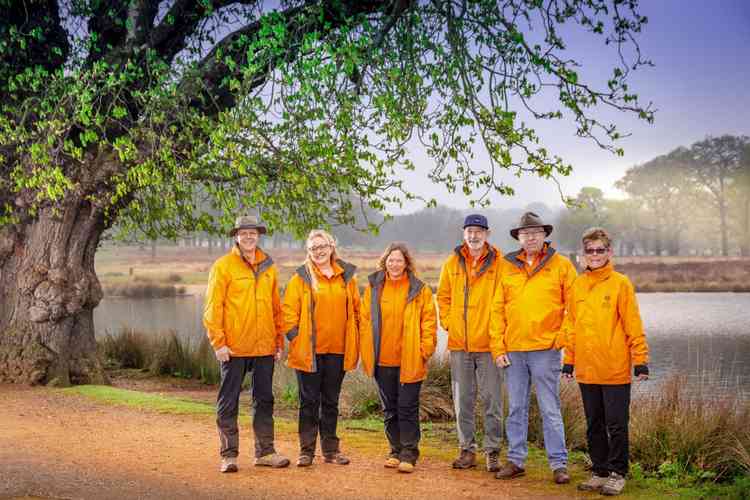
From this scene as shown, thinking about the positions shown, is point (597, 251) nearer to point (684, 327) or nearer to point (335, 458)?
point (335, 458)

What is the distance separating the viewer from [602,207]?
77.1m

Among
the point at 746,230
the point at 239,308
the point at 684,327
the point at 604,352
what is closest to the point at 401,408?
the point at 239,308

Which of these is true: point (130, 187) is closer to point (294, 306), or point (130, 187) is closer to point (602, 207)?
point (294, 306)

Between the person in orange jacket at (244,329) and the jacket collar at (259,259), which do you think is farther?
the jacket collar at (259,259)

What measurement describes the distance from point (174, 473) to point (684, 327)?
22.5m

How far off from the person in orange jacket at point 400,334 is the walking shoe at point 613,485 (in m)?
1.68

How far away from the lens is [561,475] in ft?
21.0

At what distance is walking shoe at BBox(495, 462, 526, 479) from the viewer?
645 centimetres

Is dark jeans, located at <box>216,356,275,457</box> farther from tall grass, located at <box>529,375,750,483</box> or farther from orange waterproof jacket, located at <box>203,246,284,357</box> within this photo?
tall grass, located at <box>529,375,750,483</box>

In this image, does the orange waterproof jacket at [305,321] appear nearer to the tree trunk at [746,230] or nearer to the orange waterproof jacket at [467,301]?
the orange waterproof jacket at [467,301]

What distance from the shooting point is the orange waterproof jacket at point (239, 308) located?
6.45 meters

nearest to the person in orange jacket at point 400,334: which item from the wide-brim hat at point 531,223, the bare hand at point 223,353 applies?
the wide-brim hat at point 531,223

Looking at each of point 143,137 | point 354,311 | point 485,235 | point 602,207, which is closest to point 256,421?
point 354,311

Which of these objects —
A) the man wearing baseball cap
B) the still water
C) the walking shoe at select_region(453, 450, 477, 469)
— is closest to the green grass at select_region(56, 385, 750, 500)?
the walking shoe at select_region(453, 450, 477, 469)
